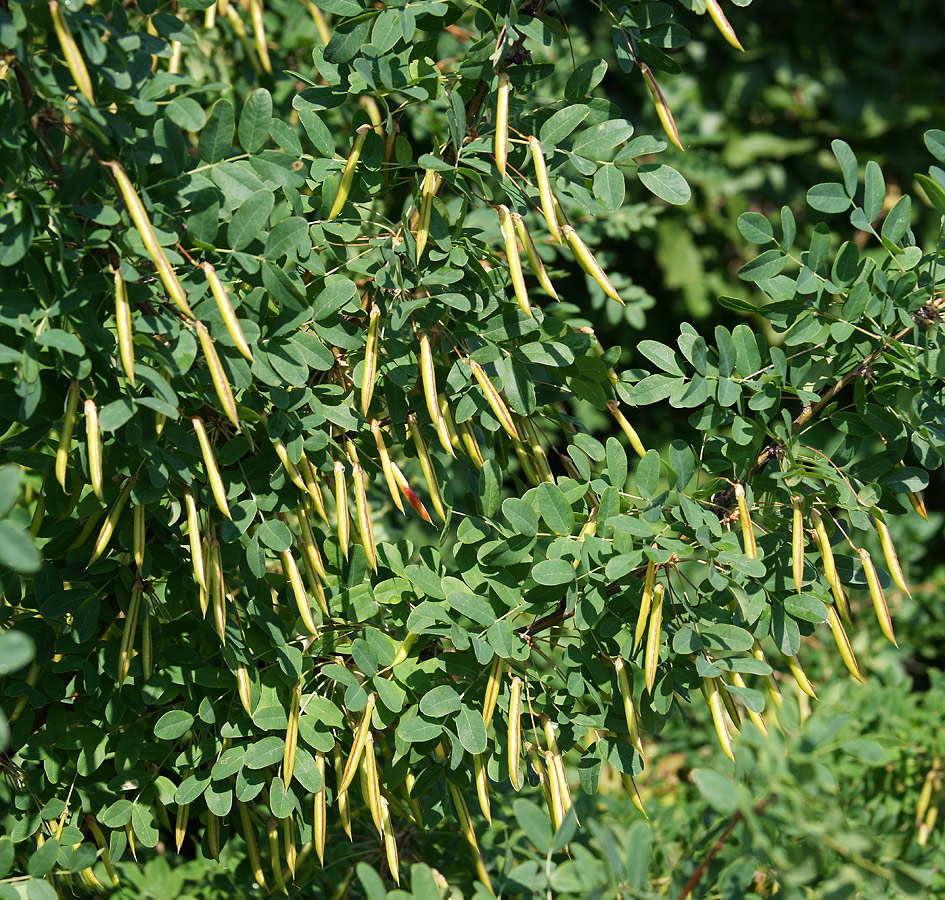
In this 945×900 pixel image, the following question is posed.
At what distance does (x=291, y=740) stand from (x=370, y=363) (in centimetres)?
29

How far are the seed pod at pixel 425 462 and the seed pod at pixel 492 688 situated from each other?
5.0 inches

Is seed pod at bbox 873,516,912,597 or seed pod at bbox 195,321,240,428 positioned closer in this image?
seed pod at bbox 195,321,240,428

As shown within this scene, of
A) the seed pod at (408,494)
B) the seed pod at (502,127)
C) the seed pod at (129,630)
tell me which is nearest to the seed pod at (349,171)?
the seed pod at (502,127)

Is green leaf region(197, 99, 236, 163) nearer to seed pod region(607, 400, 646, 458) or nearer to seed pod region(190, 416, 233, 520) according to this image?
seed pod region(190, 416, 233, 520)

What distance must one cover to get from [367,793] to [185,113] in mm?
535

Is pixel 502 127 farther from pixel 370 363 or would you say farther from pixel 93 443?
pixel 93 443

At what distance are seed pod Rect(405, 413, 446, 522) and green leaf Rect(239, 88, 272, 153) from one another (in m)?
0.26

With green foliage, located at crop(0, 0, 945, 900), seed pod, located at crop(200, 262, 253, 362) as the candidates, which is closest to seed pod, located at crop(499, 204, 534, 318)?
green foliage, located at crop(0, 0, 945, 900)

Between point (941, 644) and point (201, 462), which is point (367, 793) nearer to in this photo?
point (201, 462)

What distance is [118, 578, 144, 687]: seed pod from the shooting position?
2.27ft

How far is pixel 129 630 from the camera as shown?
0.71 metres

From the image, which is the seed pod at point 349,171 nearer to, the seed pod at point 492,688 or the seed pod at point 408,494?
the seed pod at point 408,494

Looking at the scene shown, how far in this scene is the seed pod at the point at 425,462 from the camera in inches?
30.1

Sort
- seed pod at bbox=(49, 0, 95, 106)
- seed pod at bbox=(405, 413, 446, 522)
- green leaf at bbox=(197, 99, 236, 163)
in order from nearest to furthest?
seed pod at bbox=(49, 0, 95, 106)
green leaf at bbox=(197, 99, 236, 163)
seed pod at bbox=(405, 413, 446, 522)
